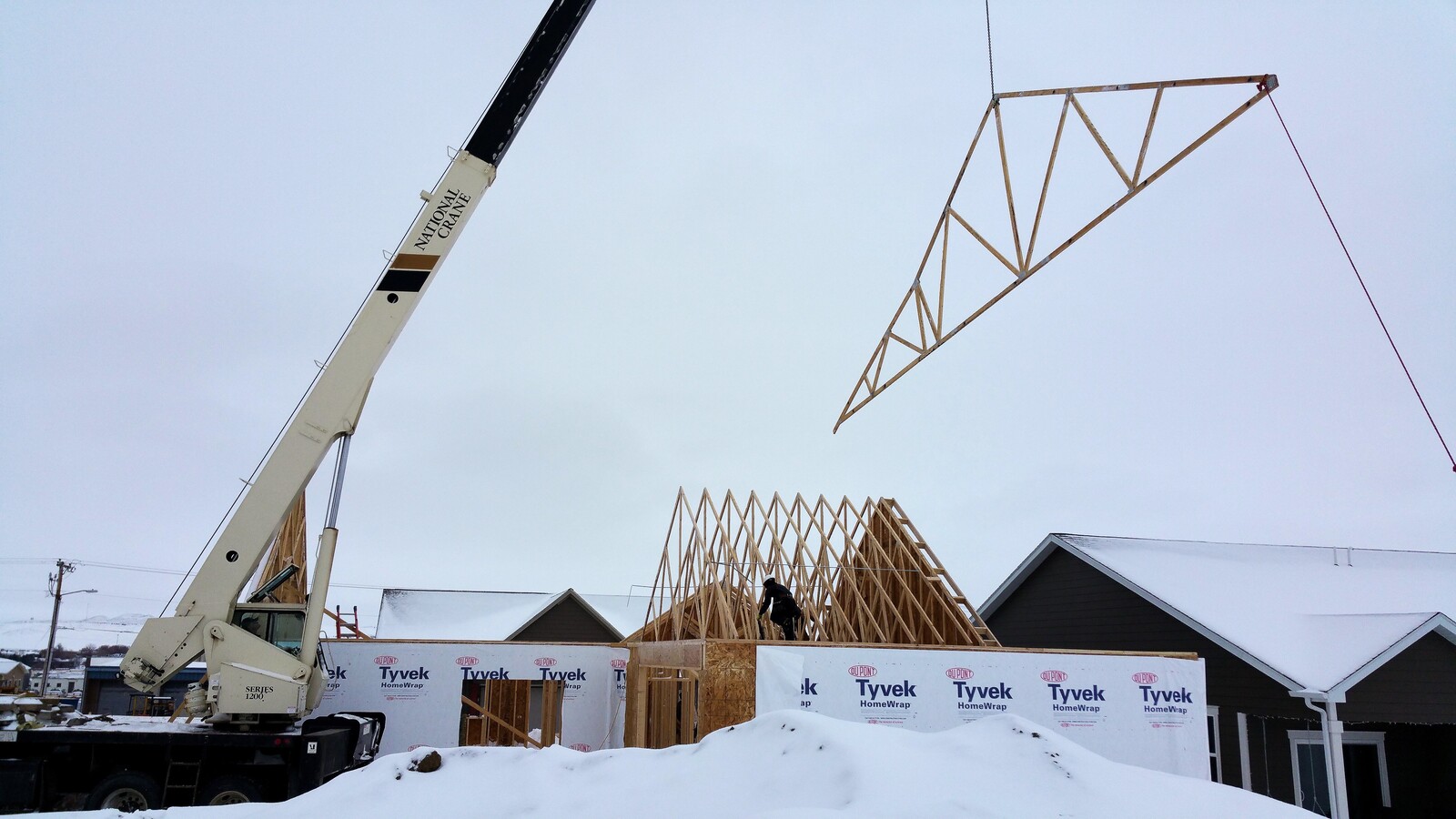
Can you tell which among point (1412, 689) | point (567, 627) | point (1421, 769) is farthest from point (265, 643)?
point (567, 627)

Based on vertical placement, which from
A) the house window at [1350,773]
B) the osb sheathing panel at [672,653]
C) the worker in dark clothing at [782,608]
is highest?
the worker in dark clothing at [782,608]

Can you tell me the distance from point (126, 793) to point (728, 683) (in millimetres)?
6763

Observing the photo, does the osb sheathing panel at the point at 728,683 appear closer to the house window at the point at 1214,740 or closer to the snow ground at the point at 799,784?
the snow ground at the point at 799,784

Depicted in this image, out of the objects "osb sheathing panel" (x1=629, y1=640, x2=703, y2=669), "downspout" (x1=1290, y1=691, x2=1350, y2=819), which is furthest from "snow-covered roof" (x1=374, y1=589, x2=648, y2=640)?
"downspout" (x1=1290, y1=691, x2=1350, y2=819)

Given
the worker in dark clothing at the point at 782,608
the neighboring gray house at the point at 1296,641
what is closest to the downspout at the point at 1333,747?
the neighboring gray house at the point at 1296,641

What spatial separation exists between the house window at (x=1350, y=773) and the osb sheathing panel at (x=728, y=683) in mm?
9914

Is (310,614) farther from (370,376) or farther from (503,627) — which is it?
(503,627)

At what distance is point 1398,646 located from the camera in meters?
13.4

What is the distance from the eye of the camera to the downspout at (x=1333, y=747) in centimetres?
1273

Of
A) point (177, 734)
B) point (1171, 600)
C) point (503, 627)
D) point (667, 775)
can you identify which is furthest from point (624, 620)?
point (667, 775)

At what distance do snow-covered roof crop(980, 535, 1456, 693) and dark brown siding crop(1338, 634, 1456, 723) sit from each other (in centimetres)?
43

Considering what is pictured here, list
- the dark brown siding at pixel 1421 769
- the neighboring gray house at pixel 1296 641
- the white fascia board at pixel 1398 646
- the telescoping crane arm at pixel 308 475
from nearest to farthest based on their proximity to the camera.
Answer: the telescoping crane arm at pixel 308 475, the white fascia board at pixel 1398 646, the neighboring gray house at pixel 1296 641, the dark brown siding at pixel 1421 769

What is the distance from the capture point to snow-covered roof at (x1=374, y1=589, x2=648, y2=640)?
2744cm

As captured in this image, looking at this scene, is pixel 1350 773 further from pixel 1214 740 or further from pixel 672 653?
pixel 672 653
